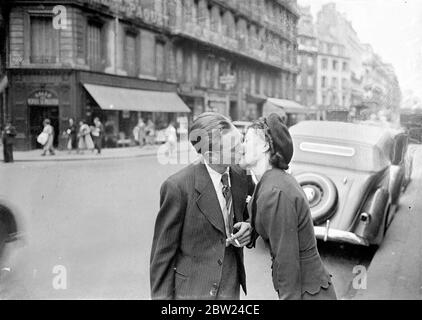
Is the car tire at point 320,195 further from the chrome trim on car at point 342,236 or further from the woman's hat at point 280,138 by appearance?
the woman's hat at point 280,138

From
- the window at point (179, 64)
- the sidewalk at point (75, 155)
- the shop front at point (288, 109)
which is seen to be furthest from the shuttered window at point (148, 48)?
the shop front at point (288, 109)

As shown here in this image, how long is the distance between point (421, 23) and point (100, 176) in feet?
19.8

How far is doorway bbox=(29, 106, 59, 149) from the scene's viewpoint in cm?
397

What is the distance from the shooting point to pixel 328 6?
3.41 metres

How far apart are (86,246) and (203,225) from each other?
2.72m

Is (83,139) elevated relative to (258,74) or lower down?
lower down

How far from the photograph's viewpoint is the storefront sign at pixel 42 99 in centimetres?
447

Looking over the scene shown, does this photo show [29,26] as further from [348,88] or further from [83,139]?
[348,88]

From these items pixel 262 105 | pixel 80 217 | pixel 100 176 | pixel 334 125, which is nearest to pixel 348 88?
pixel 334 125

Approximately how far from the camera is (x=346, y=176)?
14.0 ft

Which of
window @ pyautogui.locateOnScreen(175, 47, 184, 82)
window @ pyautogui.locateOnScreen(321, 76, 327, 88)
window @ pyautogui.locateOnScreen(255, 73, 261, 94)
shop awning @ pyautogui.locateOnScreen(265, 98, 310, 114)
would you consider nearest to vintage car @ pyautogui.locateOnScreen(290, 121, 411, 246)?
shop awning @ pyautogui.locateOnScreen(265, 98, 310, 114)

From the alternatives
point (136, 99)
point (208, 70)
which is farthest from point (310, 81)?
point (136, 99)

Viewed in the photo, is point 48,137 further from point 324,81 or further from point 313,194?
point 324,81
